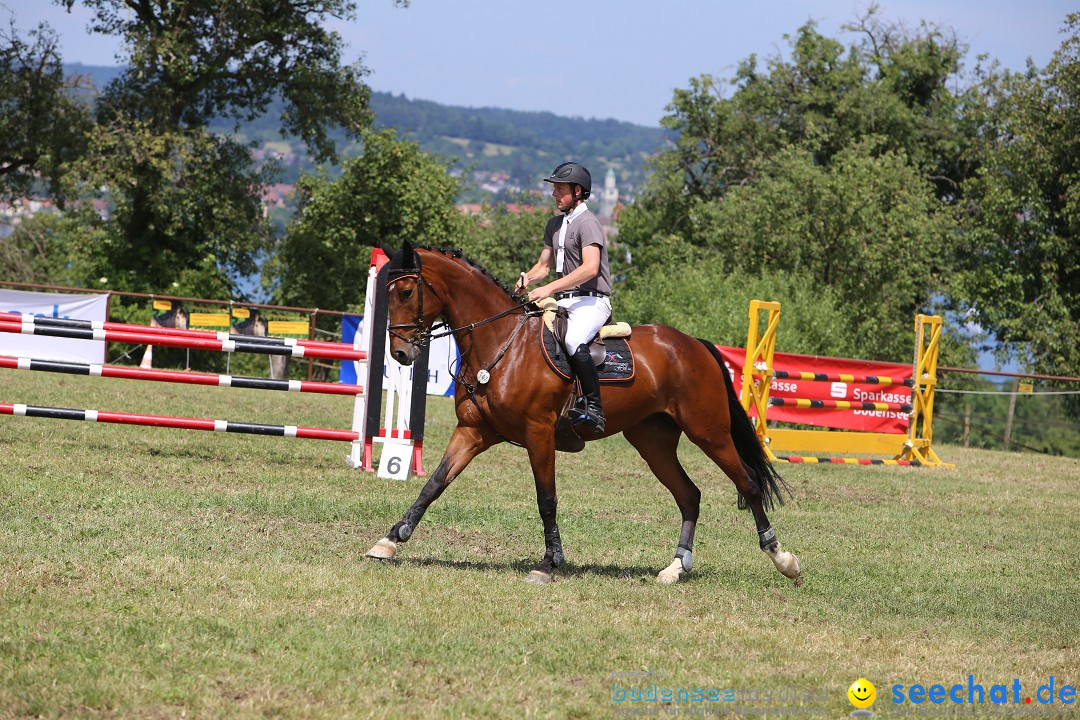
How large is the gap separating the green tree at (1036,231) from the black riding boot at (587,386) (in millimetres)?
28814

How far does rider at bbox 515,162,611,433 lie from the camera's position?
7590 millimetres

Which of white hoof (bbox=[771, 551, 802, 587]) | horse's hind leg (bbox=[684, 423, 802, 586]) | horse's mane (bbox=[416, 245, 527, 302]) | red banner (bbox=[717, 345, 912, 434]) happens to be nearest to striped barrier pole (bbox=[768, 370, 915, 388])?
red banner (bbox=[717, 345, 912, 434])

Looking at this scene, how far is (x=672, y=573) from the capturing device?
7.76m

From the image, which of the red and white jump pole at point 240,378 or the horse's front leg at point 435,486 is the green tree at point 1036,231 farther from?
the horse's front leg at point 435,486

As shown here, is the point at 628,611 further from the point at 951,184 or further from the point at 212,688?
the point at 951,184

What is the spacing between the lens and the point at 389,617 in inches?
240

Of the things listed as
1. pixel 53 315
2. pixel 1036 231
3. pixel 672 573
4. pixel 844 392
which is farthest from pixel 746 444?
pixel 1036 231

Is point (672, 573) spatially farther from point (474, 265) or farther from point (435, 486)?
point (474, 265)

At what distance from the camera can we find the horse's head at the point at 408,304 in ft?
24.2

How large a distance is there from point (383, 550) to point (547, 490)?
3.81 ft

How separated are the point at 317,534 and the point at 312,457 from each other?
4.35 m

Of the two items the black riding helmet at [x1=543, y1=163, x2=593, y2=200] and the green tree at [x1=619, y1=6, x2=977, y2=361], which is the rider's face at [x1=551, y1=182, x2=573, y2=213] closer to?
the black riding helmet at [x1=543, y1=163, x2=593, y2=200]

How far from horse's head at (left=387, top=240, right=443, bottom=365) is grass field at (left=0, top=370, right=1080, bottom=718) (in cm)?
149

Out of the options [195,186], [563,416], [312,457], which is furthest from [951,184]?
[563,416]
